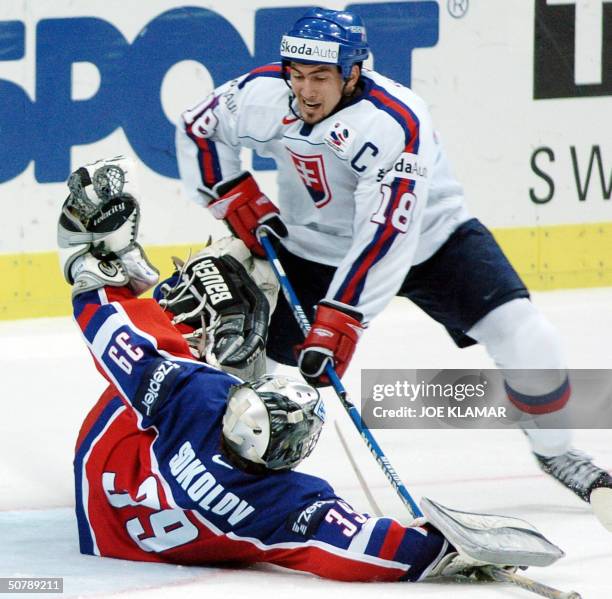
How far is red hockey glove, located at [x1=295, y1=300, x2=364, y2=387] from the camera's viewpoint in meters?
3.72

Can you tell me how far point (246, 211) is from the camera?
4242 millimetres

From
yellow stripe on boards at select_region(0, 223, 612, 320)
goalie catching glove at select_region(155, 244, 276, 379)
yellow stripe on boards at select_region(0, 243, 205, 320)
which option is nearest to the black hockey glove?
goalie catching glove at select_region(155, 244, 276, 379)

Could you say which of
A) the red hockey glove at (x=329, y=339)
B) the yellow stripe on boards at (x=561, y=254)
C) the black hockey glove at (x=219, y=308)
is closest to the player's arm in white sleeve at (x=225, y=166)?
the black hockey glove at (x=219, y=308)

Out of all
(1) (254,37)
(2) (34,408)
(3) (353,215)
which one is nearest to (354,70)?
(3) (353,215)

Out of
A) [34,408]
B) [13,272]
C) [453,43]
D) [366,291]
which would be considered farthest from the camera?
[453,43]

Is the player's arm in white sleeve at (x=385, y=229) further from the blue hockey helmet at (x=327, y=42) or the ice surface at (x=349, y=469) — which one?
the ice surface at (x=349, y=469)

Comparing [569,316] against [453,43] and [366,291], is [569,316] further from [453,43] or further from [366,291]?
[366,291]

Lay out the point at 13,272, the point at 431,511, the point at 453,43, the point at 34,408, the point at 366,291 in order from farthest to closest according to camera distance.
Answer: the point at 453,43 → the point at 13,272 → the point at 34,408 → the point at 366,291 → the point at 431,511

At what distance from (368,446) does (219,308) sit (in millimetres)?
515

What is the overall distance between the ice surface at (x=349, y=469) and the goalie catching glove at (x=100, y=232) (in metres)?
0.57

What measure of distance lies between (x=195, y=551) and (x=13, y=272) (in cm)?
266

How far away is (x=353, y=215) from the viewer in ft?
13.3

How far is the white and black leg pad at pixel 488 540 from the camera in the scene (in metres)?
3.05

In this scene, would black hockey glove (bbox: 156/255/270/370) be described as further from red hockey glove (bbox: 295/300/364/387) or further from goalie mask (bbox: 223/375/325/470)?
goalie mask (bbox: 223/375/325/470)
